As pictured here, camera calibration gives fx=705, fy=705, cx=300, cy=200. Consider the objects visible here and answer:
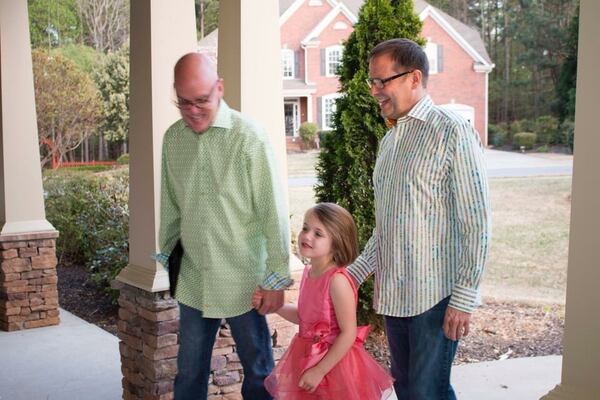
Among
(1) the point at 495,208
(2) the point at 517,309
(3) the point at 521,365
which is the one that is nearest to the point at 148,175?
(3) the point at 521,365

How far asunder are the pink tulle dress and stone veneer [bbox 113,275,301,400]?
3.77ft

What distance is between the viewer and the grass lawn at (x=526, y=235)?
9.48 meters

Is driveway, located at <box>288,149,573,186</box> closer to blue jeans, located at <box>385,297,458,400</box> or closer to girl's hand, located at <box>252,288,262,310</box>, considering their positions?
girl's hand, located at <box>252,288,262,310</box>

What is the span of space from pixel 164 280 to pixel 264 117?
3.11ft

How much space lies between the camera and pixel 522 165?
51.2 feet

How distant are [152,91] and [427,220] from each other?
70.6 inches

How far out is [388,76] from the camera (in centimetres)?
208

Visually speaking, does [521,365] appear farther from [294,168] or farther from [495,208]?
[294,168]

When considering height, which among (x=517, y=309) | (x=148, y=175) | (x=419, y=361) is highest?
(x=148, y=175)

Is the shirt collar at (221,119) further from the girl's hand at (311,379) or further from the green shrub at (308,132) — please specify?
the green shrub at (308,132)

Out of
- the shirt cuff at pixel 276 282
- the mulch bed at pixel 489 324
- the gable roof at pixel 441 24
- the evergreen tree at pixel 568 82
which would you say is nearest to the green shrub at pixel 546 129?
the evergreen tree at pixel 568 82

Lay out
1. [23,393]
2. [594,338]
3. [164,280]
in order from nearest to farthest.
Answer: [594,338]
[164,280]
[23,393]

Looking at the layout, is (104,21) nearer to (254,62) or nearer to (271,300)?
(254,62)

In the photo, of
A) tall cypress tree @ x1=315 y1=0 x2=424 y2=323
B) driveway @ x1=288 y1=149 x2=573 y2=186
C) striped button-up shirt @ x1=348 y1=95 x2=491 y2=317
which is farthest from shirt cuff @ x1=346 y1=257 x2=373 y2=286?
driveway @ x1=288 y1=149 x2=573 y2=186
